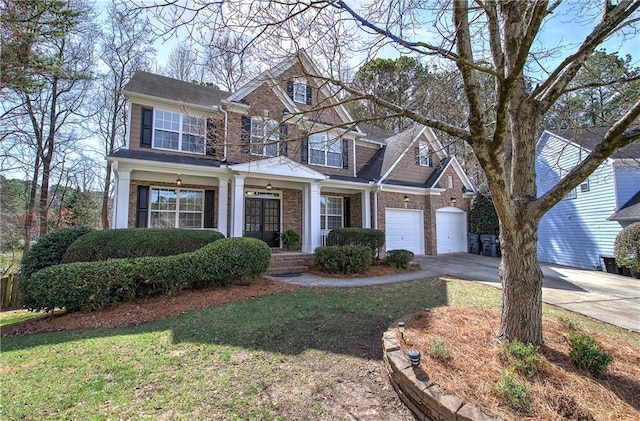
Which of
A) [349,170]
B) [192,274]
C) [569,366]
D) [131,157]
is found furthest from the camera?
[349,170]

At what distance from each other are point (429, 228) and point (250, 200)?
8.97 m

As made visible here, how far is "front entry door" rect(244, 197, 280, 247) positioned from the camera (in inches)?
462

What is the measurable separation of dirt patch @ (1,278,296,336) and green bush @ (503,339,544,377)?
5.07m

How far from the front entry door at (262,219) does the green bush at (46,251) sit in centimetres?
552

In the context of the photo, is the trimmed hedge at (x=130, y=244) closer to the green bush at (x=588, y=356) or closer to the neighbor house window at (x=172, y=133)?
the neighbor house window at (x=172, y=133)

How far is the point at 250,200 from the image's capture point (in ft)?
38.9

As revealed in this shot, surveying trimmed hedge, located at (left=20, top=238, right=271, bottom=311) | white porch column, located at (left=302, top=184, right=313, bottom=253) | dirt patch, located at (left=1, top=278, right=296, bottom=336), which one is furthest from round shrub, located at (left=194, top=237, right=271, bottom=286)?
white porch column, located at (left=302, top=184, right=313, bottom=253)

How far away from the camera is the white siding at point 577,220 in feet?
→ 36.1

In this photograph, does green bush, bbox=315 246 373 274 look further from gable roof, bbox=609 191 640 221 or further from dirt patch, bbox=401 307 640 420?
gable roof, bbox=609 191 640 221

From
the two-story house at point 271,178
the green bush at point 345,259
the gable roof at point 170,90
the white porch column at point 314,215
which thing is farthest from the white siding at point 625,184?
the gable roof at point 170,90

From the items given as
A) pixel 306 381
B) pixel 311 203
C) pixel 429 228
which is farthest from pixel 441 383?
pixel 429 228

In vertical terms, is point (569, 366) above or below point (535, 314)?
below

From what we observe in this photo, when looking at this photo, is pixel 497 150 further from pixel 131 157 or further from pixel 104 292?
pixel 131 157

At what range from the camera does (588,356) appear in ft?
9.00
